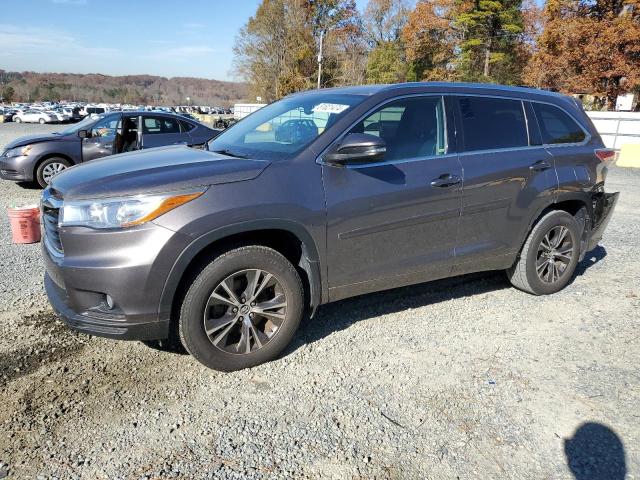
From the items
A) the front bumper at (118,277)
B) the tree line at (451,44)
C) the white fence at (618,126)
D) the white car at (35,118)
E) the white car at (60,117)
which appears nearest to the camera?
the front bumper at (118,277)

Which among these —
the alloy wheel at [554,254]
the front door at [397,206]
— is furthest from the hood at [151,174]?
the alloy wheel at [554,254]

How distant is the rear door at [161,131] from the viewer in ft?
30.6

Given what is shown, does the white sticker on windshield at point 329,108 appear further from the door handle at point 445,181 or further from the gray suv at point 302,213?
the door handle at point 445,181

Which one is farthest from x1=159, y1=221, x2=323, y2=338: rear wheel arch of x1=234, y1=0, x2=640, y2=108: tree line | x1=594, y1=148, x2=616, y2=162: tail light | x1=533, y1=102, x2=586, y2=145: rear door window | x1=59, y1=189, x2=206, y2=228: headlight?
x1=234, y1=0, x2=640, y2=108: tree line

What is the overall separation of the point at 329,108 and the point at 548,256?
2511 millimetres

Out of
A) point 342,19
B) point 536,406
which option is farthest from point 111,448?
point 342,19

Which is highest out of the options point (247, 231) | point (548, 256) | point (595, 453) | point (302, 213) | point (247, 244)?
point (302, 213)

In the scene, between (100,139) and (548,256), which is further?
(100,139)

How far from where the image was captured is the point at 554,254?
182 inches

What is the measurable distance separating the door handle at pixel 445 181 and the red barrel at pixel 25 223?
4.68 meters

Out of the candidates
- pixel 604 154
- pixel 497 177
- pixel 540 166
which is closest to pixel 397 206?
pixel 497 177

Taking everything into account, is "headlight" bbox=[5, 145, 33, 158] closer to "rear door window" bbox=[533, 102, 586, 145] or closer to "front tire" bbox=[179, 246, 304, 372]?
"front tire" bbox=[179, 246, 304, 372]

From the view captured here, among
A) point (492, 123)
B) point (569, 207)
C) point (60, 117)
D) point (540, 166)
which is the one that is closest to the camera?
point (492, 123)

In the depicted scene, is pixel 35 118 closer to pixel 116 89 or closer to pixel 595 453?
pixel 595 453
